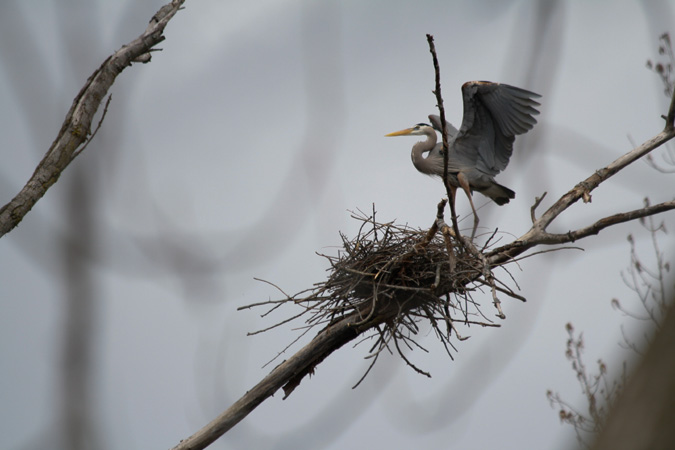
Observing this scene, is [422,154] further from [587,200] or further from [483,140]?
[587,200]

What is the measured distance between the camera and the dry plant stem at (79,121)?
3.23 meters

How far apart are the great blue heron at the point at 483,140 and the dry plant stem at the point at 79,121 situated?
2.74 m

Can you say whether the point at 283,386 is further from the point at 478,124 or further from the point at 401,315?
the point at 478,124

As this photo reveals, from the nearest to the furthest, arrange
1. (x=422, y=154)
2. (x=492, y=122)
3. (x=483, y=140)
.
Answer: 1. (x=492, y=122)
2. (x=483, y=140)
3. (x=422, y=154)

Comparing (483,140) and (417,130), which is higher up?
Result: (417,130)

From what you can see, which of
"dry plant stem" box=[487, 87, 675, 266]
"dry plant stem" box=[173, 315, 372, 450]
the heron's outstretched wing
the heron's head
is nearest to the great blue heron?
the heron's outstretched wing

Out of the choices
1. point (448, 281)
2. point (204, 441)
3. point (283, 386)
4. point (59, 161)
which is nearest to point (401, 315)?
point (448, 281)

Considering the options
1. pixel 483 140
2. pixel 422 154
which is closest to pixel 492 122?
pixel 483 140

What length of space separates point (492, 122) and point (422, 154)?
924mm

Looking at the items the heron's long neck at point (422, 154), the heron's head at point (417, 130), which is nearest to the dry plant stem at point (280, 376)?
the heron's long neck at point (422, 154)

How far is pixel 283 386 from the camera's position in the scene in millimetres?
3777

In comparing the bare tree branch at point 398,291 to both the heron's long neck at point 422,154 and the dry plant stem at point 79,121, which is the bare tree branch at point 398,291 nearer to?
the dry plant stem at point 79,121

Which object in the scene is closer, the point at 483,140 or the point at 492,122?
the point at 492,122

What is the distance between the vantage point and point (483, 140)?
604cm
